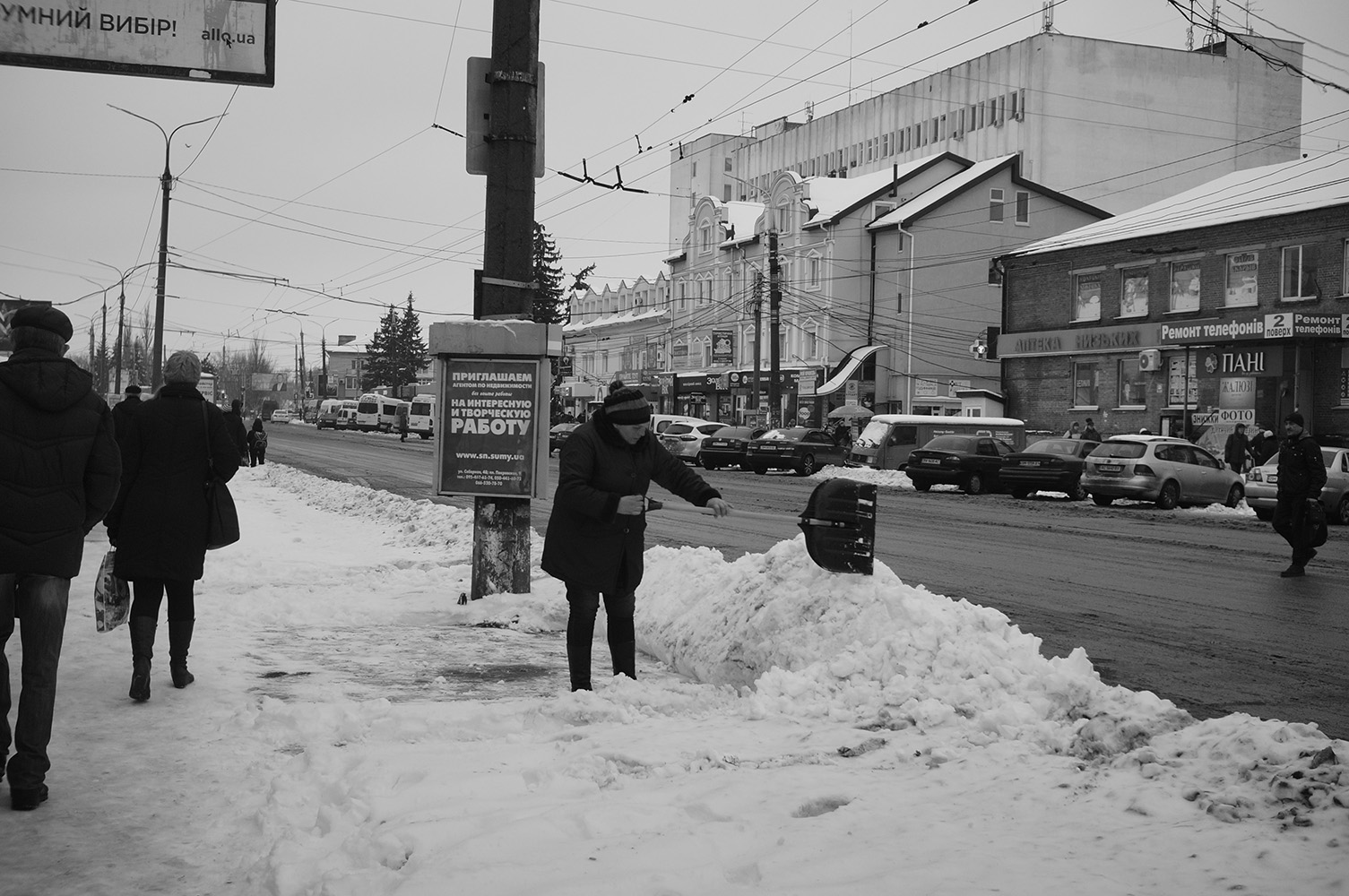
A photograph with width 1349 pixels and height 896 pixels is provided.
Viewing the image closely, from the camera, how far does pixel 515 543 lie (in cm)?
997

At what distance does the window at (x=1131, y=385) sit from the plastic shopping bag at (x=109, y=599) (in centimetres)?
4000

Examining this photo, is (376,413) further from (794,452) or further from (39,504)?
(39,504)

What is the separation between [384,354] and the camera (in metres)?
120

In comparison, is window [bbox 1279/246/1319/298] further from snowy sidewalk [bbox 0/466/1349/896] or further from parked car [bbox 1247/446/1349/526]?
snowy sidewalk [bbox 0/466/1349/896]

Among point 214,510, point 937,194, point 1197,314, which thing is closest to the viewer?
point 214,510

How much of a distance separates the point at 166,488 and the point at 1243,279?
39.1 meters

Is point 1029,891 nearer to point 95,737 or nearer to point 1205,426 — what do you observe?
point 95,737

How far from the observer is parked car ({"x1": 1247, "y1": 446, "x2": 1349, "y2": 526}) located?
2389 cm

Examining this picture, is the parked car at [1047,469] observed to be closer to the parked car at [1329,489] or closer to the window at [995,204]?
the parked car at [1329,489]

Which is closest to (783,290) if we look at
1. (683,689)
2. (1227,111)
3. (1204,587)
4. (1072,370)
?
(1072,370)

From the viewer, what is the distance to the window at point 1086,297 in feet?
146

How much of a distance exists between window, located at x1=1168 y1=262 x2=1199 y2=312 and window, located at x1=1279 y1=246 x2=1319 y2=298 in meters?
3.15

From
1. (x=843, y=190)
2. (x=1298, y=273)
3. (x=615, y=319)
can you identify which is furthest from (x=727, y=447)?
(x=615, y=319)

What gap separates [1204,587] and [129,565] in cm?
1003
